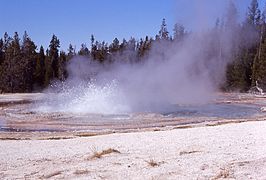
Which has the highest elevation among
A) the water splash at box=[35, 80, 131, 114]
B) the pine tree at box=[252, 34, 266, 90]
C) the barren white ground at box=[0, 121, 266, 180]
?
the pine tree at box=[252, 34, 266, 90]

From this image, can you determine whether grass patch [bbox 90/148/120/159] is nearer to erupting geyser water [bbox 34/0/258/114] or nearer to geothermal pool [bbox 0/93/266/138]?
geothermal pool [bbox 0/93/266/138]

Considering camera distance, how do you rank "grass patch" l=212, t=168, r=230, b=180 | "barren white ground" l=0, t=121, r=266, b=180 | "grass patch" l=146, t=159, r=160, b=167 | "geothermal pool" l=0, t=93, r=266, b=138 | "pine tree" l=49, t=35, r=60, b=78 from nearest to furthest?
"grass patch" l=212, t=168, r=230, b=180 → "barren white ground" l=0, t=121, r=266, b=180 → "grass patch" l=146, t=159, r=160, b=167 → "geothermal pool" l=0, t=93, r=266, b=138 → "pine tree" l=49, t=35, r=60, b=78

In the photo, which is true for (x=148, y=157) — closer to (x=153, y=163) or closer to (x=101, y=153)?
(x=153, y=163)

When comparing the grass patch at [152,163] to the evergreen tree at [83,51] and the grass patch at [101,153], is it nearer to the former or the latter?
the grass patch at [101,153]

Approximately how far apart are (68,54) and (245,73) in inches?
1628

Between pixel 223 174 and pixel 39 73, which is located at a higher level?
pixel 39 73

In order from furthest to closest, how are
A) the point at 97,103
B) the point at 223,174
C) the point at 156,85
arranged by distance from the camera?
the point at 156,85
the point at 97,103
the point at 223,174

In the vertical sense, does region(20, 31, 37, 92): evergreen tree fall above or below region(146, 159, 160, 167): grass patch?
above

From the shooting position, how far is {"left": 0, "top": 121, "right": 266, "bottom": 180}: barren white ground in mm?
8969

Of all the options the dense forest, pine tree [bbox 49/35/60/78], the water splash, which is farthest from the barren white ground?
pine tree [bbox 49/35/60/78]

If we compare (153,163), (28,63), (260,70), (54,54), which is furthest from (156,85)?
(54,54)

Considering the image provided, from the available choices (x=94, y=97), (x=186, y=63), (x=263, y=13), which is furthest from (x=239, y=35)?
(x=94, y=97)

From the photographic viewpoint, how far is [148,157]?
10.6 m

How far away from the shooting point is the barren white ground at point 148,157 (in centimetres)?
897
